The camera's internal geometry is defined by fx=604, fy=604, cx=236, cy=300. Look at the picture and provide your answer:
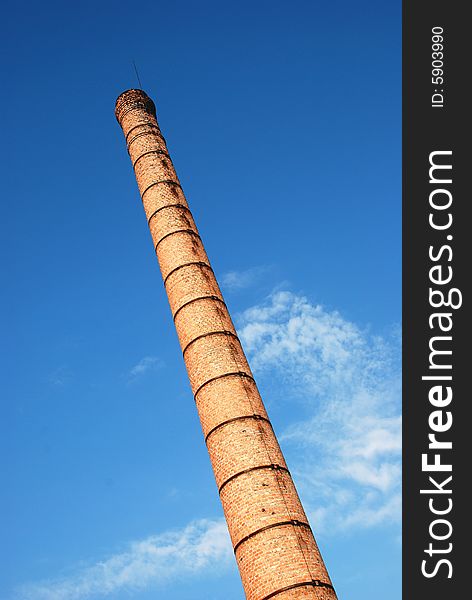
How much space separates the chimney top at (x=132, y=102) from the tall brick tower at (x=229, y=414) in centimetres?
64

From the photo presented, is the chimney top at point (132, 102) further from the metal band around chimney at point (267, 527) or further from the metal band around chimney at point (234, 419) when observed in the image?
the metal band around chimney at point (267, 527)

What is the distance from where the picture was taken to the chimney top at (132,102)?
37.6ft

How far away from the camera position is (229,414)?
778 centimetres

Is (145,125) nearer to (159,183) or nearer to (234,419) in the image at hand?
(159,183)

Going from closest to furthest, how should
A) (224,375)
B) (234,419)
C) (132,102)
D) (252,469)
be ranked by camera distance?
(252,469), (234,419), (224,375), (132,102)

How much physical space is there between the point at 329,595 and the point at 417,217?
4245mm

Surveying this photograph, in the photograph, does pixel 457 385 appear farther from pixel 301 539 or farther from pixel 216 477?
pixel 216 477

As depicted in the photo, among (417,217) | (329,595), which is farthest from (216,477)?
(417,217)

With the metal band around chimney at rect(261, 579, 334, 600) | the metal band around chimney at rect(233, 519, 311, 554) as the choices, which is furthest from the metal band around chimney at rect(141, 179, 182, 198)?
the metal band around chimney at rect(261, 579, 334, 600)

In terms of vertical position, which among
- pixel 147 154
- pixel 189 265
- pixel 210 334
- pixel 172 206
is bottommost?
pixel 210 334

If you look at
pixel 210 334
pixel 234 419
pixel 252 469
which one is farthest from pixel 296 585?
pixel 210 334

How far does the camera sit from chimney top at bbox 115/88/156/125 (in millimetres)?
11445

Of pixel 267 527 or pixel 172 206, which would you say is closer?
pixel 267 527

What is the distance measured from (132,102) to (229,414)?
6655mm
